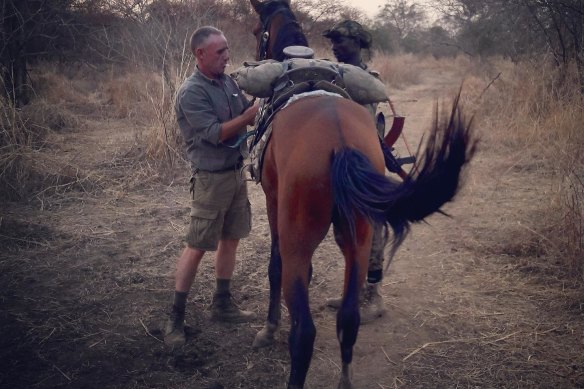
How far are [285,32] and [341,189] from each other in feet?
5.47

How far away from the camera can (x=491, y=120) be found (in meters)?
8.00

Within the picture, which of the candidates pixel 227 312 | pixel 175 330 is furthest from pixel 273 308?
pixel 175 330

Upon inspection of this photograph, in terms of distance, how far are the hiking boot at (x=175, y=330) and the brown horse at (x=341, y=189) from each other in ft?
3.14

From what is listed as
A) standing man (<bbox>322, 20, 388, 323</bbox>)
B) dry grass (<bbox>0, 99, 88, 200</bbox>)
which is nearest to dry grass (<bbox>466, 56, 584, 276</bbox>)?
standing man (<bbox>322, 20, 388, 323</bbox>)

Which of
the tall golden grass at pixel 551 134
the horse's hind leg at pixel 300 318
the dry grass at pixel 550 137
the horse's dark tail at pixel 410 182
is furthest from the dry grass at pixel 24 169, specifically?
the tall golden grass at pixel 551 134

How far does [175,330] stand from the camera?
293 centimetres

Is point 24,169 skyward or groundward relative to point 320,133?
groundward

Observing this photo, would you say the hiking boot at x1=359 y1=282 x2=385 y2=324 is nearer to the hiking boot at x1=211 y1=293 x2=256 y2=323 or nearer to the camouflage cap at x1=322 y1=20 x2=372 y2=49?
the hiking boot at x1=211 y1=293 x2=256 y2=323

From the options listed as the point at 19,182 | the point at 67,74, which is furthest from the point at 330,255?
the point at 67,74

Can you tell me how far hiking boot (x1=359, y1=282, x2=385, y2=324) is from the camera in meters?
3.20

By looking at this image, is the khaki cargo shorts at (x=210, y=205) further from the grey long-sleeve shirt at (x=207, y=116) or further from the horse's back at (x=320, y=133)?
the horse's back at (x=320, y=133)

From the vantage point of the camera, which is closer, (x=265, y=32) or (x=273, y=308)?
(x=273, y=308)

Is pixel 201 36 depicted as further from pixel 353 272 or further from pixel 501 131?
pixel 501 131

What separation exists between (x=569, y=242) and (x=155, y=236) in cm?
362
